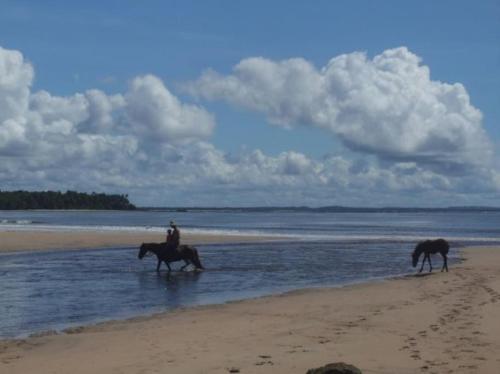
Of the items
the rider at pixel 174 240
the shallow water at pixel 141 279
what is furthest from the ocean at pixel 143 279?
the rider at pixel 174 240

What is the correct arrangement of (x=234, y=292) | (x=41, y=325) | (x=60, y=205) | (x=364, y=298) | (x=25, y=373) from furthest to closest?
(x=60, y=205)
(x=234, y=292)
(x=364, y=298)
(x=41, y=325)
(x=25, y=373)

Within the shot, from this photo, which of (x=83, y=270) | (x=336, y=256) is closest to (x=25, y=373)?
(x=83, y=270)

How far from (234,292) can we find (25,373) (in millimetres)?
11226

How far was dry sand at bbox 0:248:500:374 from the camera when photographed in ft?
32.5

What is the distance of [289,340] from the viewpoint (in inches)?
467

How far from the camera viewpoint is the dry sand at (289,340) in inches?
390

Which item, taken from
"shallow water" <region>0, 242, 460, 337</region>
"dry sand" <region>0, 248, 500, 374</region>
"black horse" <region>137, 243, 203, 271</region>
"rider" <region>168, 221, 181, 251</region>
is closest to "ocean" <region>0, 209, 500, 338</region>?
"shallow water" <region>0, 242, 460, 337</region>

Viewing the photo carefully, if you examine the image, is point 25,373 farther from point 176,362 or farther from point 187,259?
point 187,259

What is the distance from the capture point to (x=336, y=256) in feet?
118

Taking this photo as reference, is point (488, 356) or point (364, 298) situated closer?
point (488, 356)

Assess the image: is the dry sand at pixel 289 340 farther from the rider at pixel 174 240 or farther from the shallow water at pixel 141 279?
the rider at pixel 174 240

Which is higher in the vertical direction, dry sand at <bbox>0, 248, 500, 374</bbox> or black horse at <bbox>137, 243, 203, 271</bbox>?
black horse at <bbox>137, 243, 203, 271</bbox>

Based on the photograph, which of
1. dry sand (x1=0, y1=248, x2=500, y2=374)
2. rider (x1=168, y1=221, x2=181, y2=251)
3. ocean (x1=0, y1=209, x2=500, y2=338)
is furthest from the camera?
rider (x1=168, y1=221, x2=181, y2=251)

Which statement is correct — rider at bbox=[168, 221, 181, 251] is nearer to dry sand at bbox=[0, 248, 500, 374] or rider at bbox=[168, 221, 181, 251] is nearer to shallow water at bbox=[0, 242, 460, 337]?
shallow water at bbox=[0, 242, 460, 337]
